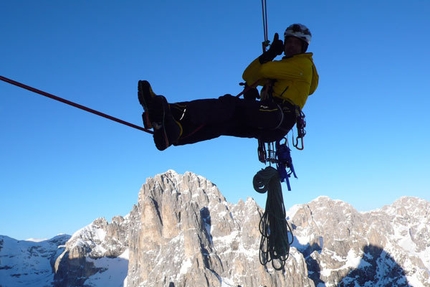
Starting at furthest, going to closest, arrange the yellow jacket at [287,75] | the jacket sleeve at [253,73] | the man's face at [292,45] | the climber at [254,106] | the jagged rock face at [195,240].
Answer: the jagged rock face at [195,240]
the man's face at [292,45]
the jacket sleeve at [253,73]
the yellow jacket at [287,75]
the climber at [254,106]

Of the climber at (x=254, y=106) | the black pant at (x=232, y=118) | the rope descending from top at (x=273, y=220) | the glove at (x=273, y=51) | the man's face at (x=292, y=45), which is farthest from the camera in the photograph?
the rope descending from top at (x=273, y=220)

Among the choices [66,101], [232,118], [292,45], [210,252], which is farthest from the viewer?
[210,252]

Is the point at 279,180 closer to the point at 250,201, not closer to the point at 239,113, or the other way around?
the point at 239,113

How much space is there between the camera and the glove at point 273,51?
7338 millimetres

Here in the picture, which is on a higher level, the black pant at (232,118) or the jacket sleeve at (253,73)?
the jacket sleeve at (253,73)

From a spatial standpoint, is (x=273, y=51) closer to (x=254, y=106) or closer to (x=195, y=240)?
(x=254, y=106)

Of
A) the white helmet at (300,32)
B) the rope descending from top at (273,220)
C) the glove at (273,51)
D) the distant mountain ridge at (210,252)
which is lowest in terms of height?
the rope descending from top at (273,220)

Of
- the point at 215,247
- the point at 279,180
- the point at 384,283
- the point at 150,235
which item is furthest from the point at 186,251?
the point at 279,180

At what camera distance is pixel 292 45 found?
795 cm

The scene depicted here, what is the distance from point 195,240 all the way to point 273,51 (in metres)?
154

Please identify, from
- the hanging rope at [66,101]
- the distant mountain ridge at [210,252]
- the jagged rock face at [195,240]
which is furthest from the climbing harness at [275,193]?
the jagged rock face at [195,240]

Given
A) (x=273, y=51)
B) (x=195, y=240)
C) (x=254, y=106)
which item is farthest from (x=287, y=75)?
(x=195, y=240)

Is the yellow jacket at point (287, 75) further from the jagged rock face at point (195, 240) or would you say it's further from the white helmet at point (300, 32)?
the jagged rock face at point (195, 240)

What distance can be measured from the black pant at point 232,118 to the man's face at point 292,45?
1211mm
